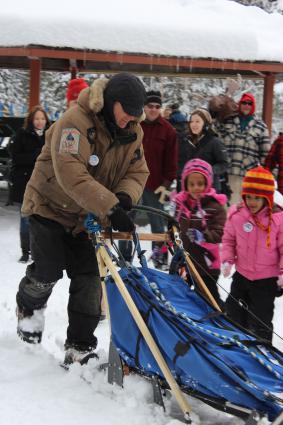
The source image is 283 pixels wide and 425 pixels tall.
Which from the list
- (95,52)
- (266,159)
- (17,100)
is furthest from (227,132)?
(17,100)

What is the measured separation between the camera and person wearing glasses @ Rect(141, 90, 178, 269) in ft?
22.8

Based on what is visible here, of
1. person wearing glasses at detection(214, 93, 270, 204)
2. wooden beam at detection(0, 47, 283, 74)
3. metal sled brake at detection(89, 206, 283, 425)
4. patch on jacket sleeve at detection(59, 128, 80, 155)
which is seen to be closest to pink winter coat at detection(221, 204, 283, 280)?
metal sled brake at detection(89, 206, 283, 425)

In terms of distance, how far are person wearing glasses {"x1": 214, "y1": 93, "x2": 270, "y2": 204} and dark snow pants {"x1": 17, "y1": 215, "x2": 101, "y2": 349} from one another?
4.42m

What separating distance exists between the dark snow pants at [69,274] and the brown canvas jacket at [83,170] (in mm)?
98

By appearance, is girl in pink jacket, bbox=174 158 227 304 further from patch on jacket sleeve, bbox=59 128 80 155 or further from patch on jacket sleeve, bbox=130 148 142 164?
patch on jacket sleeve, bbox=59 128 80 155

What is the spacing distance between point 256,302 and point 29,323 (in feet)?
5.05

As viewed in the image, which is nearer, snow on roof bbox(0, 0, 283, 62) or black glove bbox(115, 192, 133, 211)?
black glove bbox(115, 192, 133, 211)

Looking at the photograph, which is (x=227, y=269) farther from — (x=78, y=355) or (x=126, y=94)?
(x=126, y=94)

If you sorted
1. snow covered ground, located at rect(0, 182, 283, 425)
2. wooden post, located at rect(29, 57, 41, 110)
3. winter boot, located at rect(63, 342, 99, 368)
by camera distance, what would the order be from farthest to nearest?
wooden post, located at rect(29, 57, 41, 110) → winter boot, located at rect(63, 342, 99, 368) → snow covered ground, located at rect(0, 182, 283, 425)

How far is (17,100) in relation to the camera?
59.7 ft

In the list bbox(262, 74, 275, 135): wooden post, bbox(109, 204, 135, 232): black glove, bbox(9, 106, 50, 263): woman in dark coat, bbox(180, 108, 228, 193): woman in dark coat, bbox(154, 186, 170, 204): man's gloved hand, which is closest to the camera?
A: bbox(109, 204, 135, 232): black glove

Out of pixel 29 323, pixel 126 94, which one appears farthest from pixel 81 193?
pixel 29 323

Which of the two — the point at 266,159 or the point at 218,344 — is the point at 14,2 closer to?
the point at 266,159

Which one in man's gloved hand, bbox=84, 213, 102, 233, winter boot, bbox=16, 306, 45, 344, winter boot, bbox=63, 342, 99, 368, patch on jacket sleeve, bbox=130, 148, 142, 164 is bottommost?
winter boot, bbox=63, 342, 99, 368
